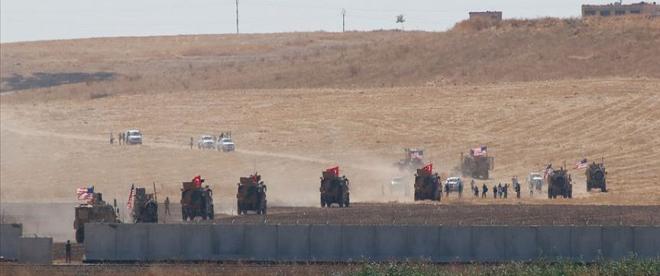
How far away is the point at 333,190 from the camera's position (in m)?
81.8

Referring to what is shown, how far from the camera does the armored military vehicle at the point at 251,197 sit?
76.9 metres

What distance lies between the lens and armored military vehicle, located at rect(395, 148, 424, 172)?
104m

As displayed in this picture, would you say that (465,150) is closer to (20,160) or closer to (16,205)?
(20,160)

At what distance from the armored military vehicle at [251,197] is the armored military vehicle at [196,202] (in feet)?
9.57

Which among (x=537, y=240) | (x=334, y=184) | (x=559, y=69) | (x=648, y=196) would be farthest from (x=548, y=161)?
(x=537, y=240)

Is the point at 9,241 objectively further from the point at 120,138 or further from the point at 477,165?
the point at 120,138

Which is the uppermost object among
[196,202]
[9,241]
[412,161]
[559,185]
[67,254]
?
[412,161]

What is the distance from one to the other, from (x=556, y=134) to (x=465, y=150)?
836 centimetres

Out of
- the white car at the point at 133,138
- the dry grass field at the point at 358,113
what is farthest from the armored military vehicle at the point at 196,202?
the white car at the point at 133,138

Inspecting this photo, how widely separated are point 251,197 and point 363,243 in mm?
22030

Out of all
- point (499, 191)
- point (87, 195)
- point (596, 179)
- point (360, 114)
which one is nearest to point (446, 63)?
point (360, 114)

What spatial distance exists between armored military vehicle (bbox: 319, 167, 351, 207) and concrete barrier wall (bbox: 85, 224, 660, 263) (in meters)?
24.7

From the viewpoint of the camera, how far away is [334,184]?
269ft

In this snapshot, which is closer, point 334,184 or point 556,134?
point 334,184
